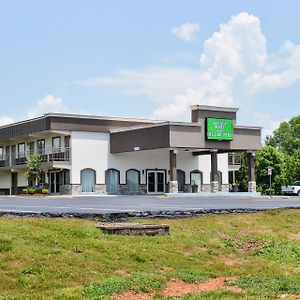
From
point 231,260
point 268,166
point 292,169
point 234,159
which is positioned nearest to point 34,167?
point 234,159

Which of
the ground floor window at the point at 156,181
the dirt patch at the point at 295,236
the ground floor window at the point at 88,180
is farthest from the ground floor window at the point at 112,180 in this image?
the dirt patch at the point at 295,236

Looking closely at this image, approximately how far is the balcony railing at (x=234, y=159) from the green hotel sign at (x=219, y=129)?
1022 centimetres

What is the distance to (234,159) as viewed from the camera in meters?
67.8

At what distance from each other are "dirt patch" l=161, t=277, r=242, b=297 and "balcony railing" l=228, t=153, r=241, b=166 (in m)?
54.9

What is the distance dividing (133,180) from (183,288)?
47.0 meters

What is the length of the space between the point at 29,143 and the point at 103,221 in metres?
46.4

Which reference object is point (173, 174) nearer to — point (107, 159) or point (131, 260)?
point (107, 159)

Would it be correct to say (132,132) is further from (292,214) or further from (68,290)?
(68,290)

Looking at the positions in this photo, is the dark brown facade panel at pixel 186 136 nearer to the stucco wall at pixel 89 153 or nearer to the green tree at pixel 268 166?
the stucco wall at pixel 89 153

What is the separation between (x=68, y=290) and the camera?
11.2m

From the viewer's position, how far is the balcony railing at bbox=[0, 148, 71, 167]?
56.8 meters

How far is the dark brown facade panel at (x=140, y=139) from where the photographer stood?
5353cm

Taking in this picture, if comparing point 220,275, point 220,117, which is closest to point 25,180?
point 220,117

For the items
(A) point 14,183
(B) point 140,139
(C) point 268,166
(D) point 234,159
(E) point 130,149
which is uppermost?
(B) point 140,139
